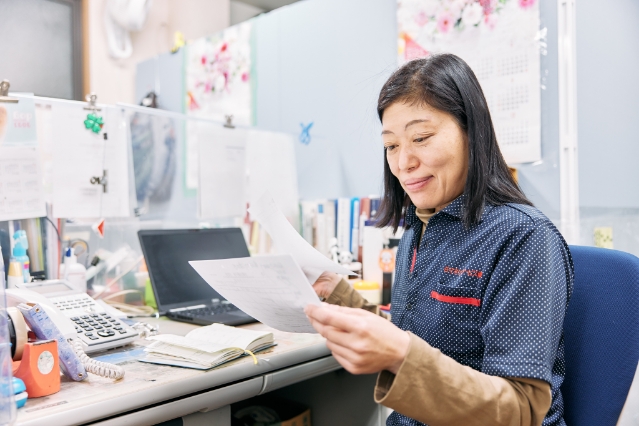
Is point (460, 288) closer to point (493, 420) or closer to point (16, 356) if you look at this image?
point (493, 420)

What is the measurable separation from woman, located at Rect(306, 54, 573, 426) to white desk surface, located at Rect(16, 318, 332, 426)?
0.86 ft

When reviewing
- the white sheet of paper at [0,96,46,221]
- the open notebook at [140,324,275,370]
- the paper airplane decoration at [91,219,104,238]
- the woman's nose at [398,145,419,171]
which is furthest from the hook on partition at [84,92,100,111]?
the woman's nose at [398,145,419,171]

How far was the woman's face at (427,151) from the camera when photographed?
34.3 inches

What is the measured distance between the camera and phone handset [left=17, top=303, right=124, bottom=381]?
91 centimetres

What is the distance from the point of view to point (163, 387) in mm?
886

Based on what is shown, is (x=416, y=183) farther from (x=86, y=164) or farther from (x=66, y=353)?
(x=86, y=164)

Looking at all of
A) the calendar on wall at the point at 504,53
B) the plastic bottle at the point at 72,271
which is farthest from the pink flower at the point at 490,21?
the plastic bottle at the point at 72,271

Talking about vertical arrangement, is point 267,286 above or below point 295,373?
above

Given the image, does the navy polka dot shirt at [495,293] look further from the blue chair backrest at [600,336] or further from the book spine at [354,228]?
the book spine at [354,228]

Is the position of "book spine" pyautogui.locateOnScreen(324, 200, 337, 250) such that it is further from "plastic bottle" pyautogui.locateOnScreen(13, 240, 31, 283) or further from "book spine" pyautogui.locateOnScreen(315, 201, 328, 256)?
"plastic bottle" pyautogui.locateOnScreen(13, 240, 31, 283)

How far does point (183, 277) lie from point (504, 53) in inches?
46.6

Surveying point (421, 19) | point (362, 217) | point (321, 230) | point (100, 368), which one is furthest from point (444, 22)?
point (100, 368)

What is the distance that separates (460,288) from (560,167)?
0.89 metres

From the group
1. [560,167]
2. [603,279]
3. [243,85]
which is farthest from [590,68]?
[243,85]
